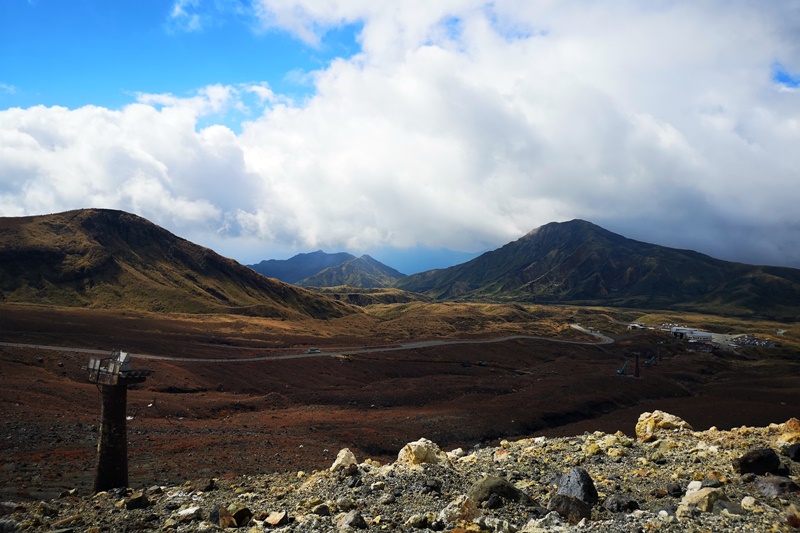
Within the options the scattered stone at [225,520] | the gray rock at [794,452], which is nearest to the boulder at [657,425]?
the gray rock at [794,452]

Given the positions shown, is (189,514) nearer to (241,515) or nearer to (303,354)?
(241,515)

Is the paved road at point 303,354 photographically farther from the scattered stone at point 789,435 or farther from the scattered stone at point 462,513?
the scattered stone at point 789,435

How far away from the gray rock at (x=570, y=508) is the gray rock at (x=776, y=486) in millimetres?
4430

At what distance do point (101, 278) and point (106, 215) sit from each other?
46213 mm

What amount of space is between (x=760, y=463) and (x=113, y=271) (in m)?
178

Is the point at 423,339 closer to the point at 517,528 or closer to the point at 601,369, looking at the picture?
the point at 601,369

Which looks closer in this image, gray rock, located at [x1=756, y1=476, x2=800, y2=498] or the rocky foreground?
the rocky foreground

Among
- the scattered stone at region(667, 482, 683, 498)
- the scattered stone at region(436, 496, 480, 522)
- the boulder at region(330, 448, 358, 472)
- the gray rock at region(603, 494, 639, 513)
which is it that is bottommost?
the boulder at region(330, 448, 358, 472)

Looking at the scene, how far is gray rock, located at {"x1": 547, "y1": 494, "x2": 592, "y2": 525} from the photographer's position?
39.0ft

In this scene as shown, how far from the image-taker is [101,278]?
6009 inches

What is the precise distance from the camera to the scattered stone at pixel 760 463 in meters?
13.4

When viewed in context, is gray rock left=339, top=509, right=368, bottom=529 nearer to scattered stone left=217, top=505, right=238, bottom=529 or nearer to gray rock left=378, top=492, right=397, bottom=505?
gray rock left=378, top=492, right=397, bottom=505

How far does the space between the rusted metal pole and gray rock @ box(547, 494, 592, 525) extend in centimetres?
1815

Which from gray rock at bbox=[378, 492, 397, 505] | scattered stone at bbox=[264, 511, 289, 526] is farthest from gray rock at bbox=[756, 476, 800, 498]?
scattered stone at bbox=[264, 511, 289, 526]
